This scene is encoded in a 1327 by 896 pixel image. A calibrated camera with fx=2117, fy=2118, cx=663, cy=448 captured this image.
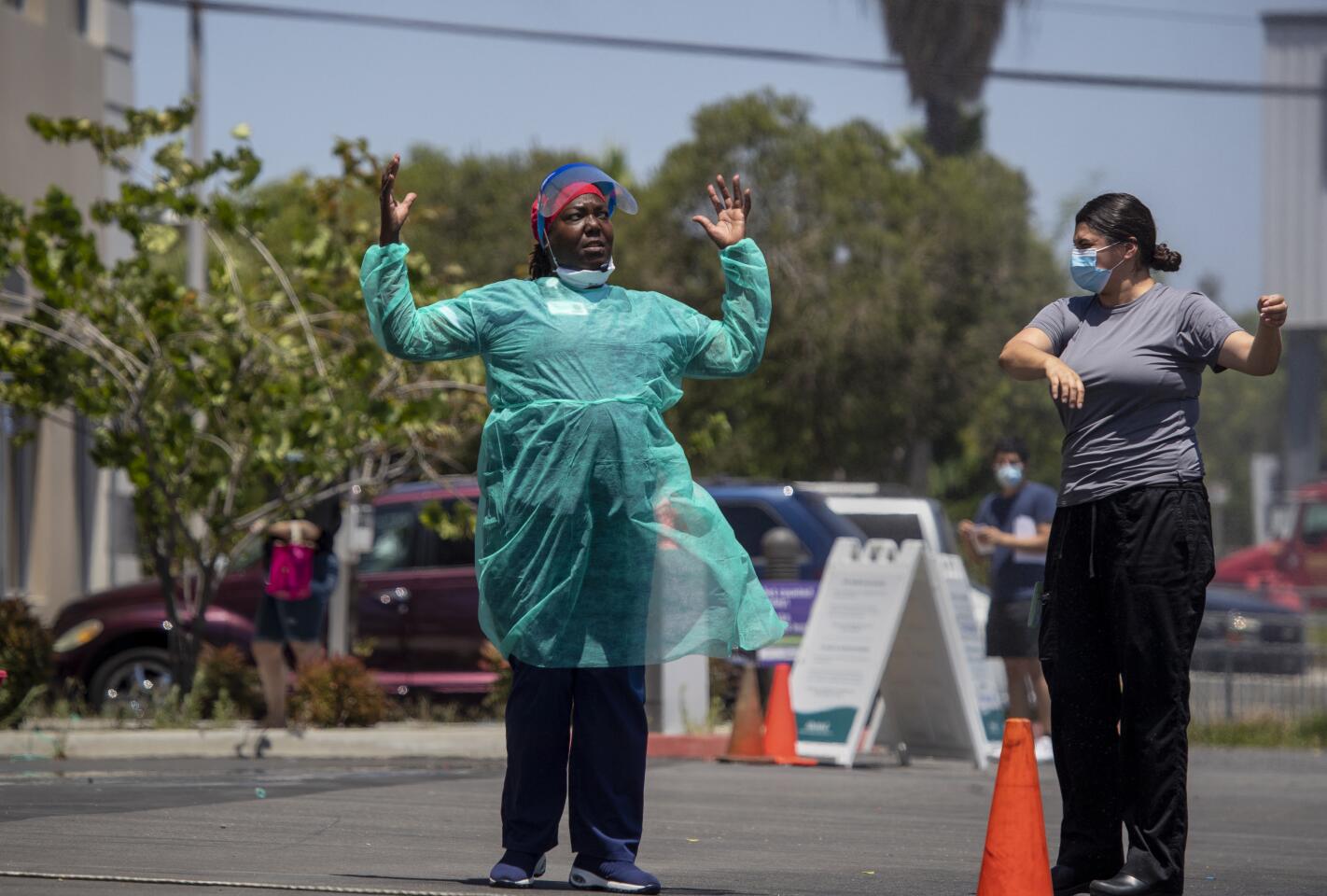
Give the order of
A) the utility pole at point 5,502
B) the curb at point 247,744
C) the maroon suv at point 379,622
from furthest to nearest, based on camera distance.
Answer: the utility pole at point 5,502 → the maroon suv at point 379,622 → the curb at point 247,744

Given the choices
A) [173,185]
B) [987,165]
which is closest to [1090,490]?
[173,185]

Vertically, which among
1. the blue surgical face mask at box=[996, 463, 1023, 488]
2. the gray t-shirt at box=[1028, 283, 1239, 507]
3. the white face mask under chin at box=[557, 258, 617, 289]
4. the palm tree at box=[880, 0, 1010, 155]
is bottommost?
the blue surgical face mask at box=[996, 463, 1023, 488]

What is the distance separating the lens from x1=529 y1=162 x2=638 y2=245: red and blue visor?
234 inches

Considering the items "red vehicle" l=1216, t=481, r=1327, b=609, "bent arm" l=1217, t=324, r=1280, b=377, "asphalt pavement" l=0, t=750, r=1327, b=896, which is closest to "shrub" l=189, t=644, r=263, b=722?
"asphalt pavement" l=0, t=750, r=1327, b=896

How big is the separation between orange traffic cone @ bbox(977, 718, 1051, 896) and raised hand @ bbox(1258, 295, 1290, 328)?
1252mm

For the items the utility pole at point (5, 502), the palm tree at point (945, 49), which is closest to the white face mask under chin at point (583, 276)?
the utility pole at point (5, 502)

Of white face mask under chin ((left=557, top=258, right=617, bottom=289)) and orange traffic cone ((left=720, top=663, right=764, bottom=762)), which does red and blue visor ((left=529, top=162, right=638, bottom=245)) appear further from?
orange traffic cone ((left=720, top=663, right=764, bottom=762))

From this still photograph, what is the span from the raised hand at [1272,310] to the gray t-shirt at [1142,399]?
14 centimetres

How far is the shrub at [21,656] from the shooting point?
1217 cm

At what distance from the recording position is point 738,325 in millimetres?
6066

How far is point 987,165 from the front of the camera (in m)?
39.4

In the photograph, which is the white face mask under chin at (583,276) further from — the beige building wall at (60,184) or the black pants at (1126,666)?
the beige building wall at (60,184)

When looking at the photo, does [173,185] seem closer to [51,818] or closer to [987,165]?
[51,818]

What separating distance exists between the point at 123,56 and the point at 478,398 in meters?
12.6
